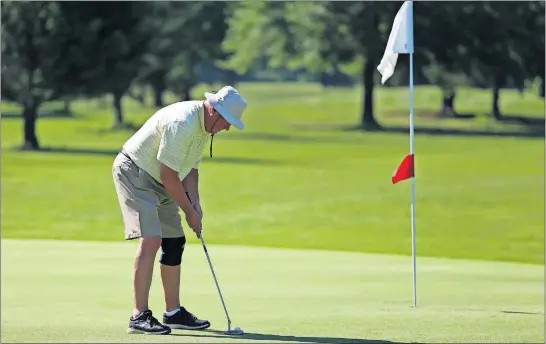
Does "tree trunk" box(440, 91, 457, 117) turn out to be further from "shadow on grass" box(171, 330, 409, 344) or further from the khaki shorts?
"shadow on grass" box(171, 330, 409, 344)

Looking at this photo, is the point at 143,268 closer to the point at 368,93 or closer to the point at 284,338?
the point at 284,338

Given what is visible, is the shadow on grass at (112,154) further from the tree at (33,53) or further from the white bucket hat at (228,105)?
the white bucket hat at (228,105)

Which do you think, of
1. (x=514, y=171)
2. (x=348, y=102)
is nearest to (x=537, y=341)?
(x=514, y=171)

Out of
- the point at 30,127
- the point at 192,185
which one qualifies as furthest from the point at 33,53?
the point at 192,185

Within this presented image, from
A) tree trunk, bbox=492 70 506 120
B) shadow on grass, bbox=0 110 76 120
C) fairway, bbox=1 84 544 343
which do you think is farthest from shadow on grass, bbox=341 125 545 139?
shadow on grass, bbox=0 110 76 120

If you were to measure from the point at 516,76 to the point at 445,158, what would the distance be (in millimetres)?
24481

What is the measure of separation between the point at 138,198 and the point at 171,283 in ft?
2.23

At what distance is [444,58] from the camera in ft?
210

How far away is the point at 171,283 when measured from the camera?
8.88 meters

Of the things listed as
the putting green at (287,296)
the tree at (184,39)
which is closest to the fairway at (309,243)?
the putting green at (287,296)

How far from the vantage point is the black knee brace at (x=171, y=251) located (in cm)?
888

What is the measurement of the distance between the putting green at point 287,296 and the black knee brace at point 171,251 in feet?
1.67

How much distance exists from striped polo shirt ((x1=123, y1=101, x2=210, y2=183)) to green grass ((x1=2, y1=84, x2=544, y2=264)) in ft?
31.5

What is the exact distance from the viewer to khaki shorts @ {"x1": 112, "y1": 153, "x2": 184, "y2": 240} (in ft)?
27.9
